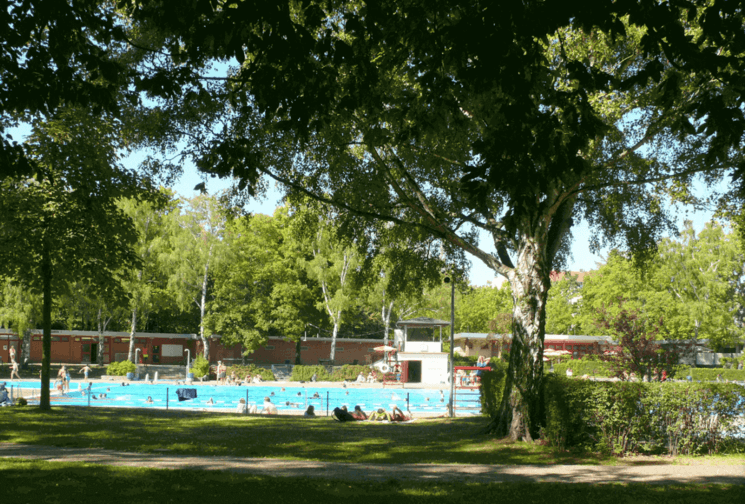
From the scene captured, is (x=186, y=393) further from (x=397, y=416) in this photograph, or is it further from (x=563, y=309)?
(x=563, y=309)

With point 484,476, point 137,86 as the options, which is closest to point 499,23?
point 137,86

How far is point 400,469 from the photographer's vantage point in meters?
10.0

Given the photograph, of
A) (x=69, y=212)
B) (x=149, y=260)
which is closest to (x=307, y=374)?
(x=149, y=260)

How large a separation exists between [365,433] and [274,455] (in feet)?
17.4

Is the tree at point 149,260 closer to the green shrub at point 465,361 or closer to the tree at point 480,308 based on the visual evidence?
the green shrub at point 465,361

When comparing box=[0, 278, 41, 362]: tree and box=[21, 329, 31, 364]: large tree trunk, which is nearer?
box=[0, 278, 41, 362]: tree

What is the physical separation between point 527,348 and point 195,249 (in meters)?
42.0

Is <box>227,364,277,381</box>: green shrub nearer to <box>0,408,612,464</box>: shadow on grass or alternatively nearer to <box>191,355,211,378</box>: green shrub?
<box>191,355,211,378</box>: green shrub

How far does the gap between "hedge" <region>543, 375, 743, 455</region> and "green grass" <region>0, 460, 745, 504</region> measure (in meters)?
3.95

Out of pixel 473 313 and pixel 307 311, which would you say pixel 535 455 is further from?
pixel 473 313

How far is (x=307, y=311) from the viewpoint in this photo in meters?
60.3

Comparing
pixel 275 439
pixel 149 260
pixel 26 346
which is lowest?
pixel 275 439

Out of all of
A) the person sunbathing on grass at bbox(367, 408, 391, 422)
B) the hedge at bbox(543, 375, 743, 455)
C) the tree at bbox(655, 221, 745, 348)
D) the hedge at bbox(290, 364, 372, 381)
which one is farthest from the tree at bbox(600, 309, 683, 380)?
the tree at bbox(655, 221, 745, 348)

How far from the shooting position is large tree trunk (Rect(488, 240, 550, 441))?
47.2ft
